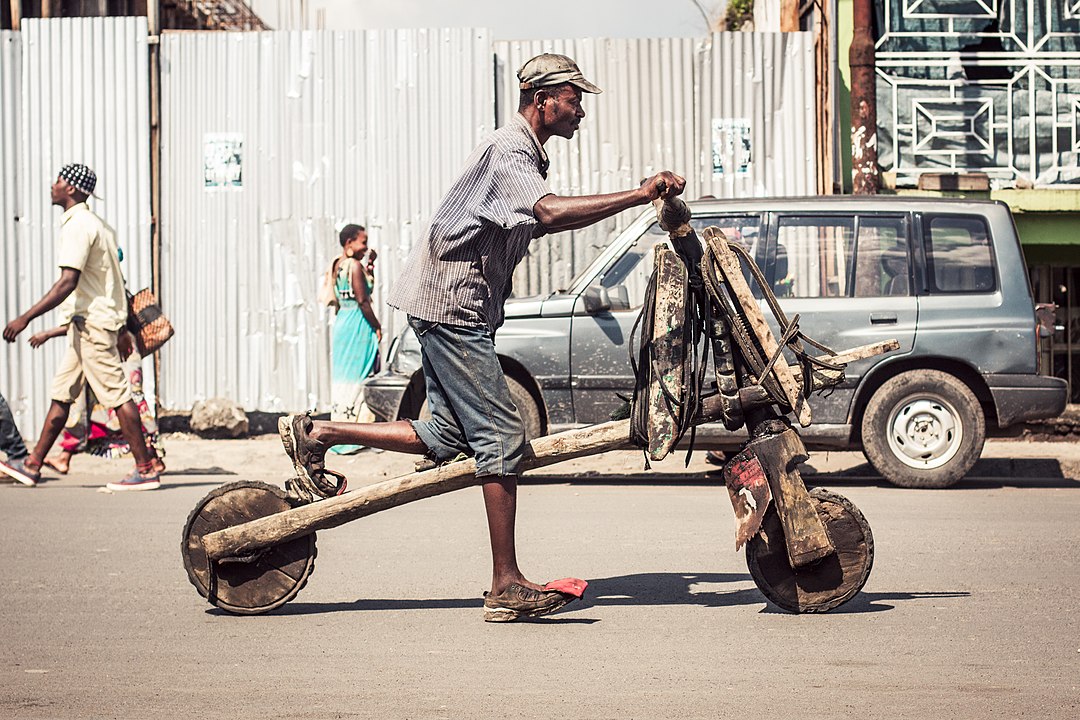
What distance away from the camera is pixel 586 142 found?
13.6 metres

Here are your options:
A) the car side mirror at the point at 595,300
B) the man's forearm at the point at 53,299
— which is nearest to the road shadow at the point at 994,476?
the car side mirror at the point at 595,300

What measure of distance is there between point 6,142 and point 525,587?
34.1 feet

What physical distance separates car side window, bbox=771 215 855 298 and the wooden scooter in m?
4.60

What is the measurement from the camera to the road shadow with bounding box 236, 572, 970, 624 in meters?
5.38

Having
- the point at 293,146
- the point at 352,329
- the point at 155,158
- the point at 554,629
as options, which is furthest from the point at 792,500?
the point at 155,158

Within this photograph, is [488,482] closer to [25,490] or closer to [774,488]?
[774,488]

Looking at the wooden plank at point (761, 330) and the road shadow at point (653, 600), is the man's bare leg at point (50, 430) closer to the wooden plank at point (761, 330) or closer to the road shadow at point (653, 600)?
the road shadow at point (653, 600)

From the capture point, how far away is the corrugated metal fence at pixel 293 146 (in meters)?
13.5

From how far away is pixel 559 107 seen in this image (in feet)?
16.5

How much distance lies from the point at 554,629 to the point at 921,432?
5287 millimetres

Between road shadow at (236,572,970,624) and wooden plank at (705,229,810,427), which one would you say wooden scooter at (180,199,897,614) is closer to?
wooden plank at (705,229,810,427)

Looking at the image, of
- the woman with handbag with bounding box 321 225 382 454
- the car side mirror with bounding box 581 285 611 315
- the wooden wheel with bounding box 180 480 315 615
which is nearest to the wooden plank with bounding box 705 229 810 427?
the wooden wheel with bounding box 180 480 315 615

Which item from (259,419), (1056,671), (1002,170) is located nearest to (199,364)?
(259,419)

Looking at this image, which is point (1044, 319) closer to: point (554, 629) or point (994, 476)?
point (994, 476)
